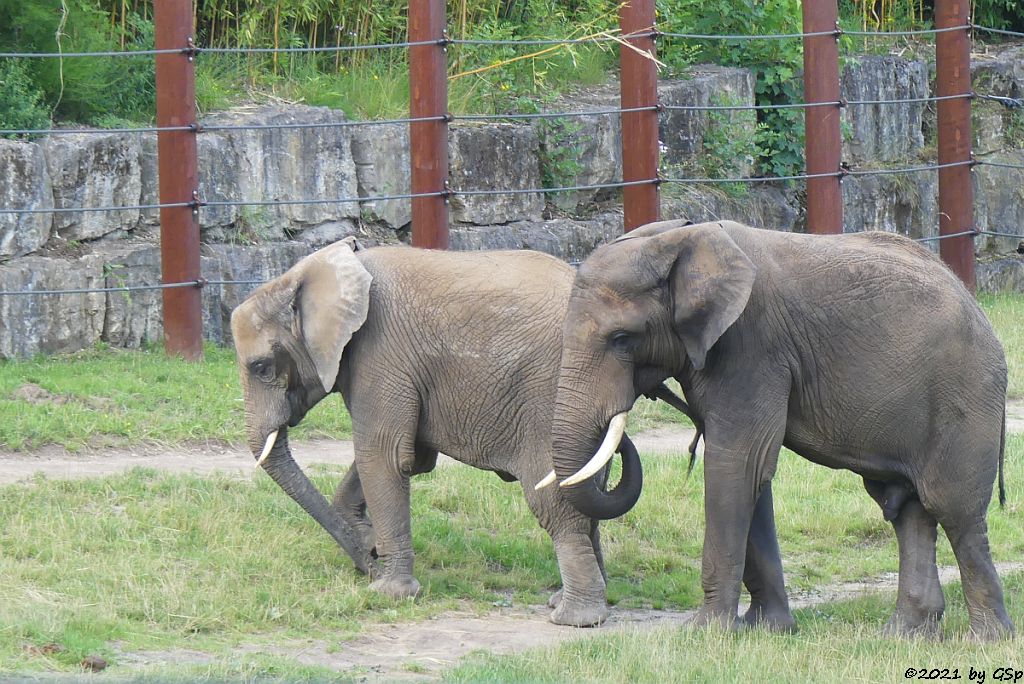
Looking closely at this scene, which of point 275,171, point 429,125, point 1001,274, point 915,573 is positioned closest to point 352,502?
point 915,573

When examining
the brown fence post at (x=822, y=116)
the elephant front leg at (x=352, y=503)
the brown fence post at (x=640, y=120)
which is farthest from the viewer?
the brown fence post at (x=822, y=116)

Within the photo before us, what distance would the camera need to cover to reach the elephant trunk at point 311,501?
7.82 metres

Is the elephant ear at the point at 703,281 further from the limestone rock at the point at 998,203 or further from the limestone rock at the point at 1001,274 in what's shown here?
the limestone rock at the point at 998,203

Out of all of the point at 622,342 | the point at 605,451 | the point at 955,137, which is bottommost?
the point at 605,451

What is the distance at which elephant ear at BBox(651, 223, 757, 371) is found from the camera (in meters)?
6.25

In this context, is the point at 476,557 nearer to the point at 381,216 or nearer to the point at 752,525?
the point at 752,525

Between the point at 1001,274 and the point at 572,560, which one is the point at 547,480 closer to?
the point at 572,560

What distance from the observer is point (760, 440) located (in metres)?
6.49

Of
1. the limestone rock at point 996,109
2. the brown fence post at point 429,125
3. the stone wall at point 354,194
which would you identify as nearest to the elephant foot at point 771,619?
the brown fence post at point 429,125

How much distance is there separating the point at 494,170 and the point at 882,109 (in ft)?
17.1

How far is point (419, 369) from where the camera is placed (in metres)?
7.50

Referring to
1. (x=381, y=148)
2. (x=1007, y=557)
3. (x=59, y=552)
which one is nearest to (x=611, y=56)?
(x=381, y=148)

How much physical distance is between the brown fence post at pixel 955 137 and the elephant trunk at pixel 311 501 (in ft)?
25.2

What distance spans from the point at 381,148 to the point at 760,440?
6997 mm
